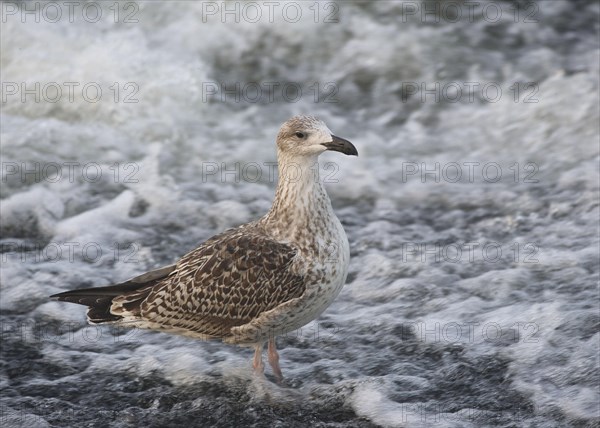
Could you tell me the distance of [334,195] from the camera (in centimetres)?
903

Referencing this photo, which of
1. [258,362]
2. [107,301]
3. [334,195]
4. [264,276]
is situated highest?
[334,195]

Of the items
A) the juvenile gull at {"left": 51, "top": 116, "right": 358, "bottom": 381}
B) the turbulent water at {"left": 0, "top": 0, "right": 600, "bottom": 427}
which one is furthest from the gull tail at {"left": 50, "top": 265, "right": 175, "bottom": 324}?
the turbulent water at {"left": 0, "top": 0, "right": 600, "bottom": 427}

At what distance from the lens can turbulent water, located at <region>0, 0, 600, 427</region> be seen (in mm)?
6160

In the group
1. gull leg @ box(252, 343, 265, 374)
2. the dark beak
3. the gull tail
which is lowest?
gull leg @ box(252, 343, 265, 374)

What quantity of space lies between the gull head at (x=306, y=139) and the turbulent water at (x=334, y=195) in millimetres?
1338

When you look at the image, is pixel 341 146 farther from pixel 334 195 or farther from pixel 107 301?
pixel 334 195

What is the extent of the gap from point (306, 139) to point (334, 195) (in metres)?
3.03

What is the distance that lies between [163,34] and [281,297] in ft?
21.6

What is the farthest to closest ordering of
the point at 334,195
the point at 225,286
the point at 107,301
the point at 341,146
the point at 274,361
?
the point at 334,195
the point at 274,361
the point at 107,301
the point at 225,286
the point at 341,146

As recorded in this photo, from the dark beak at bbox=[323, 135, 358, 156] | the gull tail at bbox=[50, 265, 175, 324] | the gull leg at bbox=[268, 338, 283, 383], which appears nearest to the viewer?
the dark beak at bbox=[323, 135, 358, 156]

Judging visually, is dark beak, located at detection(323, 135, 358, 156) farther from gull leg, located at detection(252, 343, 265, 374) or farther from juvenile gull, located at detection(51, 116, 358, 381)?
gull leg, located at detection(252, 343, 265, 374)

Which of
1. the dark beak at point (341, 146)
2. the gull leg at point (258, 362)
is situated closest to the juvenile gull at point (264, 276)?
the dark beak at point (341, 146)

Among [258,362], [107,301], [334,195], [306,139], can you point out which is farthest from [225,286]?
[334,195]

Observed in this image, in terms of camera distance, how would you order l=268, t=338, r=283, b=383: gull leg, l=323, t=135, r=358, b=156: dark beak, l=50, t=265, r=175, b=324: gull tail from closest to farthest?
l=323, t=135, r=358, b=156: dark beak < l=50, t=265, r=175, b=324: gull tail < l=268, t=338, r=283, b=383: gull leg
